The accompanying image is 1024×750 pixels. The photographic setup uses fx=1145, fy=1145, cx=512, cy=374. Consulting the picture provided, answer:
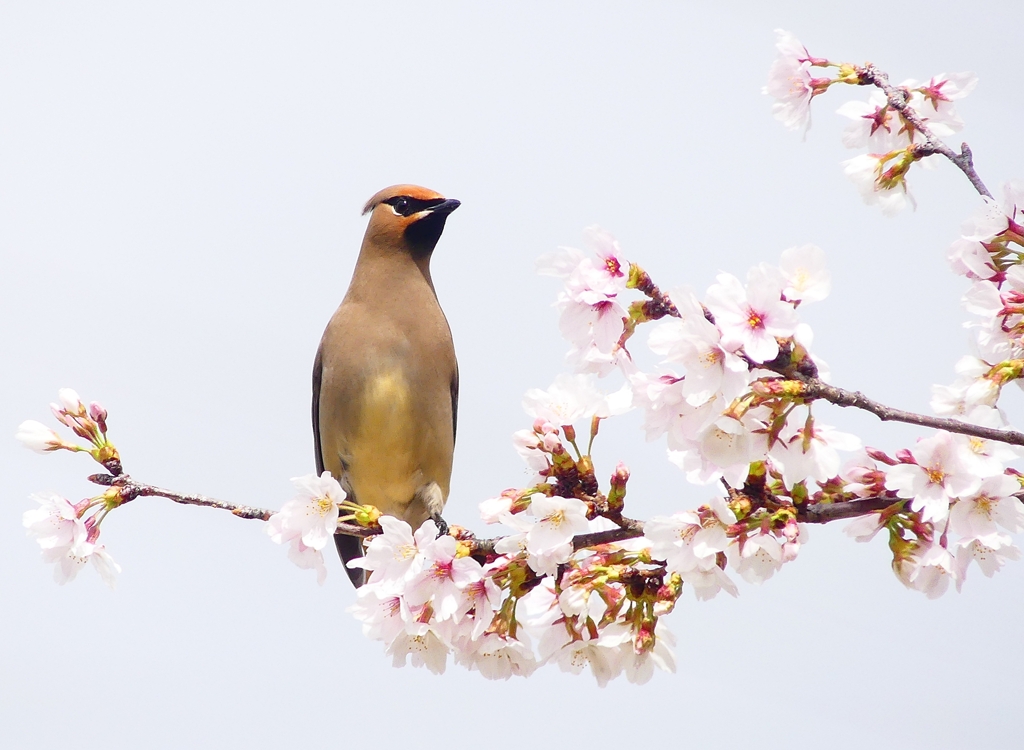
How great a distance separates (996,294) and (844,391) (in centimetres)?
56

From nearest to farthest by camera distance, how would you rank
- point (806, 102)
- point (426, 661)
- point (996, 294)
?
1. point (996, 294)
2. point (426, 661)
3. point (806, 102)

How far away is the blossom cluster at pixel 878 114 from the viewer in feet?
8.60

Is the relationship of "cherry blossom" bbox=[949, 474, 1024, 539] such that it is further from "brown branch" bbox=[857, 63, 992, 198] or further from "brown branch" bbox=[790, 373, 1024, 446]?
"brown branch" bbox=[857, 63, 992, 198]

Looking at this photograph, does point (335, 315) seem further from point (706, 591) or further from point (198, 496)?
point (706, 591)

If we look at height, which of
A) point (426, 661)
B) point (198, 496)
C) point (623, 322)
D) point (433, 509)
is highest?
point (623, 322)

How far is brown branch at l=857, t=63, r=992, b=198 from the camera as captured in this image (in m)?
2.40

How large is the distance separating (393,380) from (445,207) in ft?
3.01

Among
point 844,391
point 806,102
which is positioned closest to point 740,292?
point 844,391

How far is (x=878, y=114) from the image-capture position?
A: 2.71m

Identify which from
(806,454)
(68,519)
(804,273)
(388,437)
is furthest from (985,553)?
(388,437)

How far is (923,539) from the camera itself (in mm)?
2100

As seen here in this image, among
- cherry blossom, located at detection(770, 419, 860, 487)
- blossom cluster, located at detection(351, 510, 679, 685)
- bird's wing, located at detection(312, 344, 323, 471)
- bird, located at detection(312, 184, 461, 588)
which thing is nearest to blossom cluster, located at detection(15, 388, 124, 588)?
blossom cluster, located at detection(351, 510, 679, 685)

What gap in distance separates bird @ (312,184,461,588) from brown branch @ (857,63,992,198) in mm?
2650

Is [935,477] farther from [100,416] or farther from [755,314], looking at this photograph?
[100,416]
